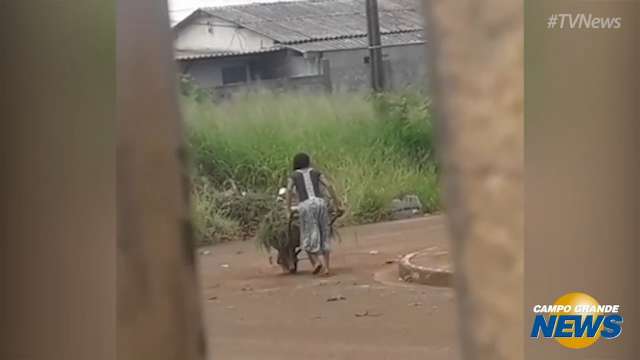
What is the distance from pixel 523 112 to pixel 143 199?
1.51 m

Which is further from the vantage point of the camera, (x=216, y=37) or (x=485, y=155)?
(x=216, y=37)

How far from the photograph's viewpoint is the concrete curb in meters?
3.88

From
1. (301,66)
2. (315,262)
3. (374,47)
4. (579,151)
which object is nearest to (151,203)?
(315,262)

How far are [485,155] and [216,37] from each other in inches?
45.5

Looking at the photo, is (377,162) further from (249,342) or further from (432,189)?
(249,342)

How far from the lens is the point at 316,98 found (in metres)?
4.02

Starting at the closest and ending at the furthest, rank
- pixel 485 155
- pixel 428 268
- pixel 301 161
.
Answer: pixel 485 155
pixel 428 268
pixel 301 161

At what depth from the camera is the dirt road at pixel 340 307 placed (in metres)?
3.95

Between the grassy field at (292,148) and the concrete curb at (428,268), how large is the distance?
0.65 feet

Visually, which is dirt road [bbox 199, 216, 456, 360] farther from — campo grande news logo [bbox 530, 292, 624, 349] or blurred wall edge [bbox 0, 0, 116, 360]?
blurred wall edge [bbox 0, 0, 116, 360]

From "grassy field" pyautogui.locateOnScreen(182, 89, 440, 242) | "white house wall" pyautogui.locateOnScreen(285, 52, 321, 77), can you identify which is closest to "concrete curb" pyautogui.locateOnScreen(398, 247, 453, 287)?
"grassy field" pyautogui.locateOnScreen(182, 89, 440, 242)

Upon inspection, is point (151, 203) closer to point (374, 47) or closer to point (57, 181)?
point (57, 181)

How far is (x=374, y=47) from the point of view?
13.1 feet

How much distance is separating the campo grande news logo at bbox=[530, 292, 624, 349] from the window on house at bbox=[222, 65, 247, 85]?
1.43m
